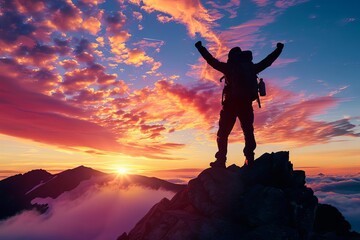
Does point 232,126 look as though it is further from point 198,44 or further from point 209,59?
point 198,44

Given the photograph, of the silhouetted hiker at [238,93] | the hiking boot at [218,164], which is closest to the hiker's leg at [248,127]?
the silhouetted hiker at [238,93]

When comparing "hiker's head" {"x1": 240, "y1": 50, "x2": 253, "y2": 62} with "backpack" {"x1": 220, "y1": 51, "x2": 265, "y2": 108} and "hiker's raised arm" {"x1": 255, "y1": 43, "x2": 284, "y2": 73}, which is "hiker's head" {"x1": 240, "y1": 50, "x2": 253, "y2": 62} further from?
"hiker's raised arm" {"x1": 255, "y1": 43, "x2": 284, "y2": 73}

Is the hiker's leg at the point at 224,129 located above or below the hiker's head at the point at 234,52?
A: below

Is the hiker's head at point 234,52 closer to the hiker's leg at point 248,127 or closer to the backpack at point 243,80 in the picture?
the backpack at point 243,80

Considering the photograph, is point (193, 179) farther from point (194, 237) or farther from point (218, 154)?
point (194, 237)

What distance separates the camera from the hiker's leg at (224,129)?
45.2 feet

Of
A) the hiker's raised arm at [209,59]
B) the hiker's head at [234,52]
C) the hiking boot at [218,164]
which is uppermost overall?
the hiker's head at [234,52]

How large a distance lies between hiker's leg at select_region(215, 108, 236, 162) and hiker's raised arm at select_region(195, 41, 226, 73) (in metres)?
2.15

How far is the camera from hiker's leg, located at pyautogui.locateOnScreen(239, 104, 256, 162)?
1378 centimetres

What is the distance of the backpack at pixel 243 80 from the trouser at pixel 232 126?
0.62m

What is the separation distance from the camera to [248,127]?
1384 centimetres

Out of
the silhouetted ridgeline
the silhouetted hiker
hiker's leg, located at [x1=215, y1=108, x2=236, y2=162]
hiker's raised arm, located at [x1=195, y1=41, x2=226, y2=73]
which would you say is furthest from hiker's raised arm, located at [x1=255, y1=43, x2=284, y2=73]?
the silhouetted ridgeline

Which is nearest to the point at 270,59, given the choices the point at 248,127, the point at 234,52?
the point at 234,52

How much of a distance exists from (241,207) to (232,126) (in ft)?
13.6
